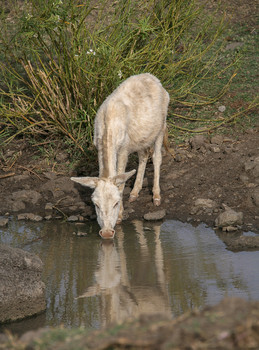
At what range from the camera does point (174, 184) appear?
909 centimetres

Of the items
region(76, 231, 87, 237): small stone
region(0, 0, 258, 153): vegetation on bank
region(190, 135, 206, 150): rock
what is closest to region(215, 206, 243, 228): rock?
region(76, 231, 87, 237): small stone

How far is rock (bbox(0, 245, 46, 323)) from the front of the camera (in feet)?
17.4

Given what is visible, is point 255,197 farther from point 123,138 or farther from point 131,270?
point 131,270

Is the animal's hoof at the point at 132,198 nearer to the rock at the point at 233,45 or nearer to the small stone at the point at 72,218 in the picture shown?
the small stone at the point at 72,218

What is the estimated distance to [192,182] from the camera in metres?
8.95

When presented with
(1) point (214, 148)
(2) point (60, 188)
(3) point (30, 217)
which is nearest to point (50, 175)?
(2) point (60, 188)

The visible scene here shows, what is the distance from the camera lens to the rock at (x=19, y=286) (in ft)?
17.4

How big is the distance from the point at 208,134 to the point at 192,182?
68.9 inches

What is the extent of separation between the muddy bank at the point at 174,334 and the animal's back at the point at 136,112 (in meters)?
4.93

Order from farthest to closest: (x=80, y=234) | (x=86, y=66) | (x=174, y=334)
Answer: (x=86, y=66), (x=80, y=234), (x=174, y=334)

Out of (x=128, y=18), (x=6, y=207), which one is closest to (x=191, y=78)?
(x=128, y=18)

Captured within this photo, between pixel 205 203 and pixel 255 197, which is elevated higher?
pixel 255 197

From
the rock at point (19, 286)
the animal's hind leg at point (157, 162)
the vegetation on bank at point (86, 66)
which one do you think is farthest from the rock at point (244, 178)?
the rock at point (19, 286)

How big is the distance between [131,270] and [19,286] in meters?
1.39
